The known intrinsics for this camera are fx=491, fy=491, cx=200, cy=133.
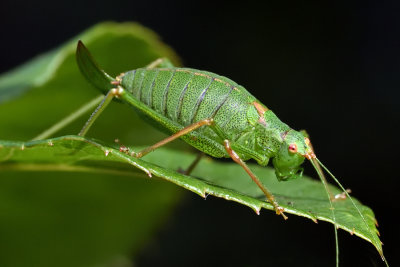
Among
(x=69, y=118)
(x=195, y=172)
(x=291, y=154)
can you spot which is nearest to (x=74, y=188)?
(x=69, y=118)

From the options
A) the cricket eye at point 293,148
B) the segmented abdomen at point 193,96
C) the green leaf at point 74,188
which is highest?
the segmented abdomen at point 193,96

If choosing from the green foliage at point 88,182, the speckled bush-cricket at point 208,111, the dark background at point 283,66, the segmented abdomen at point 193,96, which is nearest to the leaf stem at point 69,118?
the green foliage at point 88,182

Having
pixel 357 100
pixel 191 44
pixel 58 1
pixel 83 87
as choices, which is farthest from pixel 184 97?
pixel 58 1

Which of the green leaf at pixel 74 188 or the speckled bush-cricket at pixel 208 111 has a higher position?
the speckled bush-cricket at pixel 208 111

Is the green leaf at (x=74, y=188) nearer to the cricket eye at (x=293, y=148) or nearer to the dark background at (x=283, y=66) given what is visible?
the dark background at (x=283, y=66)

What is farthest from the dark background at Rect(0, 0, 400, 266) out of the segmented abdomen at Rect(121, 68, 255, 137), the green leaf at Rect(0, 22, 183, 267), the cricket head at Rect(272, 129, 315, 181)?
the segmented abdomen at Rect(121, 68, 255, 137)
